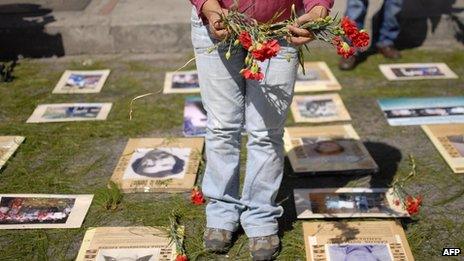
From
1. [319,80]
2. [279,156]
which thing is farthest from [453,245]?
[319,80]

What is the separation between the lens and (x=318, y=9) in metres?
2.03

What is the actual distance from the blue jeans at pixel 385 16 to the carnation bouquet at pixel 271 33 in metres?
2.57

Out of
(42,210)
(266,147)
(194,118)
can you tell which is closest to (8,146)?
(42,210)

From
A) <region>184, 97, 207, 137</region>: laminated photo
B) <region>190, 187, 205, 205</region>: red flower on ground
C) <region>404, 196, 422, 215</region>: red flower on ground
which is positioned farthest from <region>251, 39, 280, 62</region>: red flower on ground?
<region>184, 97, 207, 137</region>: laminated photo

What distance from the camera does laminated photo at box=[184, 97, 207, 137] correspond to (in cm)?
361

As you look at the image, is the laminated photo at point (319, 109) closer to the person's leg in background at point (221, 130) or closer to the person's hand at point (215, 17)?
the person's leg in background at point (221, 130)

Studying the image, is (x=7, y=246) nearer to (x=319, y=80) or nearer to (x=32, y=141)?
(x=32, y=141)

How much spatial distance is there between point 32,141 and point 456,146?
273 centimetres

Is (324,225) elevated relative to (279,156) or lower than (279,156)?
lower

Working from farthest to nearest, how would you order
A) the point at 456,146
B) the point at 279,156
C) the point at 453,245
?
1. the point at 456,146
2. the point at 453,245
3. the point at 279,156

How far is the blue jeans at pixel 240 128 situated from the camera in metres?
2.18

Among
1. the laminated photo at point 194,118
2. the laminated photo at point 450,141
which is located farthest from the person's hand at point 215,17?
the laminated photo at point 450,141

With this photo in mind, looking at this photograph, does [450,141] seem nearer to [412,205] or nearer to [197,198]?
[412,205]

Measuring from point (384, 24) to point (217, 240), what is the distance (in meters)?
3.02
